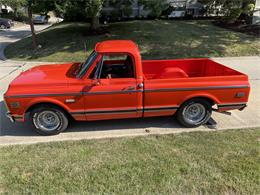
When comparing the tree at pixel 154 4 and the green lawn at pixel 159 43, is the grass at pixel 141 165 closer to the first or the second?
the green lawn at pixel 159 43

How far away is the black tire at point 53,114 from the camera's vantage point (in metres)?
4.98

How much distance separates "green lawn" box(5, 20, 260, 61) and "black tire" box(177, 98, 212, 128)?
728 cm

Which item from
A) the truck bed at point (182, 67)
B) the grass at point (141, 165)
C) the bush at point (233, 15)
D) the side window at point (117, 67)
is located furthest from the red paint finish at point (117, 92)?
the bush at point (233, 15)

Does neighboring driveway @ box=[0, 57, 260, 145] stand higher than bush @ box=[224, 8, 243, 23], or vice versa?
bush @ box=[224, 8, 243, 23]

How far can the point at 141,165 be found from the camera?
13.5ft

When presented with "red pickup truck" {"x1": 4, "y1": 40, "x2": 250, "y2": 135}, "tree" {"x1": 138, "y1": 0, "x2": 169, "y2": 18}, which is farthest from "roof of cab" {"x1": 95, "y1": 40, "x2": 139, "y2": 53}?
"tree" {"x1": 138, "y1": 0, "x2": 169, "y2": 18}

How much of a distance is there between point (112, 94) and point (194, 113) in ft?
5.82

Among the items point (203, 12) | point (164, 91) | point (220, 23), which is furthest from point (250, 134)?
point (203, 12)

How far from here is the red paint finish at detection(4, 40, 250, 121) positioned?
16.0 ft

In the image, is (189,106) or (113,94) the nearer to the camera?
(113,94)

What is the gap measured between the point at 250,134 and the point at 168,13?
21380mm

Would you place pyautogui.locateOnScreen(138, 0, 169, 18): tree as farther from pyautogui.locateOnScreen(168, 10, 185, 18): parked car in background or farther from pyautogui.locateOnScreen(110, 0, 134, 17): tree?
pyautogui.locateOnScreen(168, 10, 185, 18): parked car in background

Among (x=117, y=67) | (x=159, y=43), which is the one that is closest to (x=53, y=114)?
(x=117, y=67)

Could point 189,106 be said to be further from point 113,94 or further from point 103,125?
point 103,125
